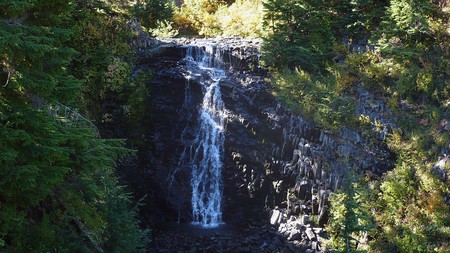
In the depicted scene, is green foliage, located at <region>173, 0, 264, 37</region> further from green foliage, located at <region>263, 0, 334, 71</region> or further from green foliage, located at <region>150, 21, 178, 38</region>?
green foliage, located at <region>263, 0, 334, 71</region>

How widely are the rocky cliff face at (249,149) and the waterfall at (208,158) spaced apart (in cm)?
32

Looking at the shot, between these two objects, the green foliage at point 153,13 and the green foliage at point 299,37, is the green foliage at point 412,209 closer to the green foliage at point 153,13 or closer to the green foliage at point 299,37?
the green foliage at point 299,37

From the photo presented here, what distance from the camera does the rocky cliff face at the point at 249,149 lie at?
A: 15.7 metres

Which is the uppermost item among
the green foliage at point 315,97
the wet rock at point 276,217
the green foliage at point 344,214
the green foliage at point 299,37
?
the green foliage at point 299,37

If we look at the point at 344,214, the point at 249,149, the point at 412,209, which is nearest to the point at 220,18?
the point at 249,149

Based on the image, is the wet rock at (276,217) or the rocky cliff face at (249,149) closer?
the rocky cliff face at (249,149)

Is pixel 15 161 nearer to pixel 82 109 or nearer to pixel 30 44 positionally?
pixel 30 44

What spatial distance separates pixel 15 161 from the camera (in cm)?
683

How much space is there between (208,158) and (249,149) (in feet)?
6.73

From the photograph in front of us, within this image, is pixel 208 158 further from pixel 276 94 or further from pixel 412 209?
pixel 412 209

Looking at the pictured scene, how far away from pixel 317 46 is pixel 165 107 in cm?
788

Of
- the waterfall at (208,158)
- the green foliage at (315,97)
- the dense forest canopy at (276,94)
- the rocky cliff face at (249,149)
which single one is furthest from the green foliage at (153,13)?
the green foliage at (315,97)

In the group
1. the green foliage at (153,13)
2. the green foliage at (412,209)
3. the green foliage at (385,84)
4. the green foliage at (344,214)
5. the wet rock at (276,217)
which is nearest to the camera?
the green foliage at (412,209)

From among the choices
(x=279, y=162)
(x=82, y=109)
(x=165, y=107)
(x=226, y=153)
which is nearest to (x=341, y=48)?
(x=279, y=162)
